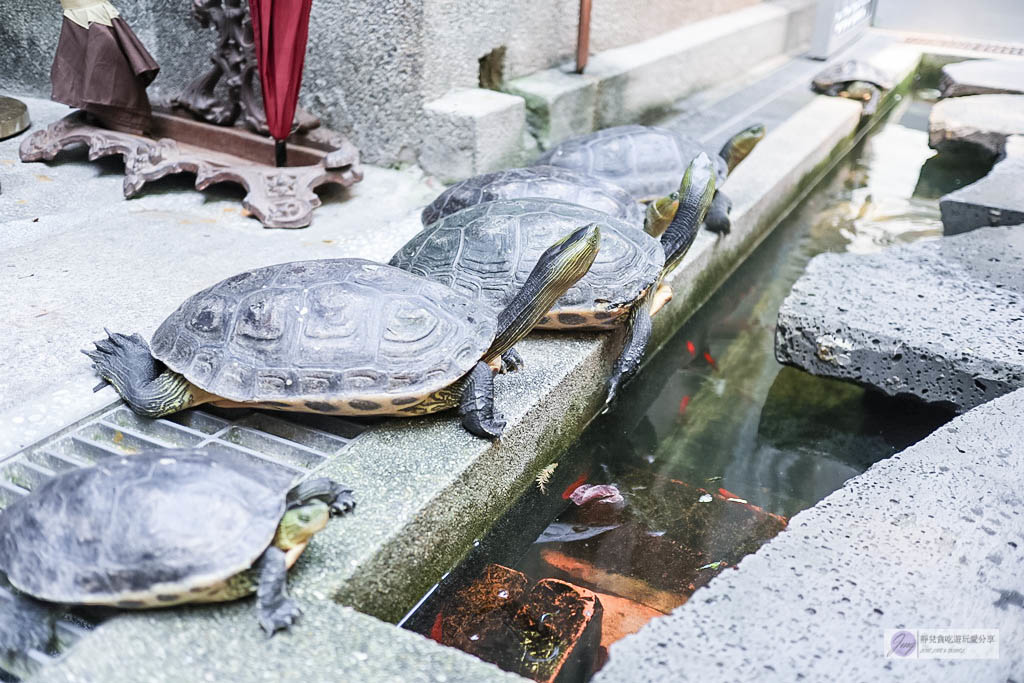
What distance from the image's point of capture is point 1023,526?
2.52 metres

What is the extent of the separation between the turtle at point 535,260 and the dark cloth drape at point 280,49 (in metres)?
1.73

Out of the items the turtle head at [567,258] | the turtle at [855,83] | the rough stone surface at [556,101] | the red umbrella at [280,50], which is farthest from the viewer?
the turtle at [855,83]

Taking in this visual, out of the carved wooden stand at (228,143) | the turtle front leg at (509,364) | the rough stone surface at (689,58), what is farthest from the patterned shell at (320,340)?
the rough stone surface at (689,58)

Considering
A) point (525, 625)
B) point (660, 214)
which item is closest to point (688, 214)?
point (660, 214)

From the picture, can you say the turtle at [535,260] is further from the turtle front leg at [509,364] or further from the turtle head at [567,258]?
the turtle head at [567,258]

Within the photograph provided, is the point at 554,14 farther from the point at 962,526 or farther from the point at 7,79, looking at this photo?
the point at 962,526

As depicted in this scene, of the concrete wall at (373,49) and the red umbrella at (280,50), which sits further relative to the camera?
the concrete wall at (373,49)

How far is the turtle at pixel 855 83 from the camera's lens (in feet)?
29.5

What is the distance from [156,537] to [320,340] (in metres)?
0.89

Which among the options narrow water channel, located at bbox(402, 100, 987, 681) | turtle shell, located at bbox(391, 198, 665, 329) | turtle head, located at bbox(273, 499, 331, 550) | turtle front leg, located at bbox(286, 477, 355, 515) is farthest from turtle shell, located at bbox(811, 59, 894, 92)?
turtle head, located at bbox(273, 499, 331, 550)

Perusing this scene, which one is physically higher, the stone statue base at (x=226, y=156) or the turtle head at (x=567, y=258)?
the turtle head at (x=567, y=258)

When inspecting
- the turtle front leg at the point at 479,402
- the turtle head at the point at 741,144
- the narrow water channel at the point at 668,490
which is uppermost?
the turtle head at the point at 741,144

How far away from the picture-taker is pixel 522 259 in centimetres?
343

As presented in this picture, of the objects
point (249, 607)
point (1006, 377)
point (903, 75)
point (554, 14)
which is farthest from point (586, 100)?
point (903, 75)
